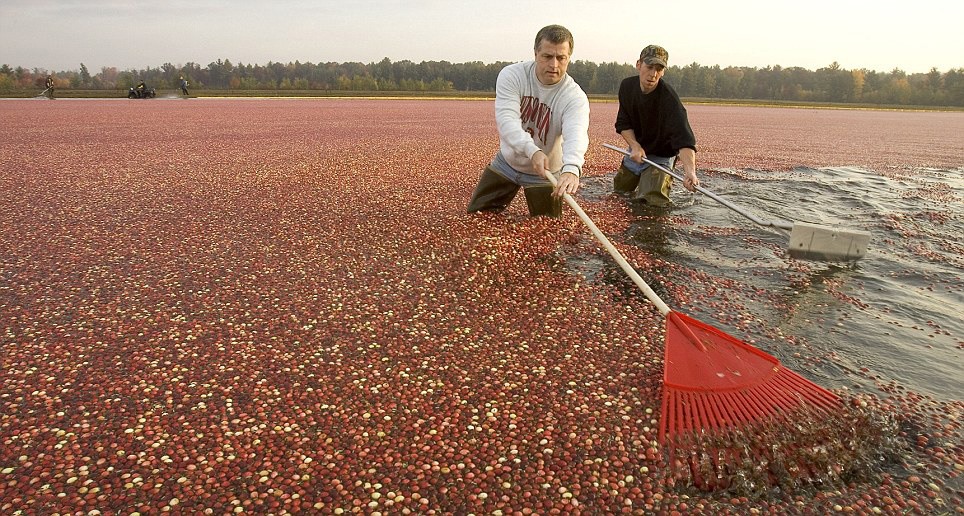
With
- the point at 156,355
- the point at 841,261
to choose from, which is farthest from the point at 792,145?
the point at 156,355

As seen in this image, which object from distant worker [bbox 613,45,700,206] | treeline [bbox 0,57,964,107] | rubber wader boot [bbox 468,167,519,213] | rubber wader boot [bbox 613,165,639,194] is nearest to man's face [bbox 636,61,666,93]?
distant worker [bbox 613,45,700,206]

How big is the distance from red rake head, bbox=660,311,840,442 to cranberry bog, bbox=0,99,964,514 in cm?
18

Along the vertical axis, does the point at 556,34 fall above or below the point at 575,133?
above

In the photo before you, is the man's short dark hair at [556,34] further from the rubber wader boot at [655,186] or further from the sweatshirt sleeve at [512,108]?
the rubber wader boot at [655,186]

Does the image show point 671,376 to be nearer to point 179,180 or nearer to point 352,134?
point 179,180

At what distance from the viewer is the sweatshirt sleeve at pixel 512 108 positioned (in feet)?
16.2

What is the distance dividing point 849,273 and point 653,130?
2.81 metres

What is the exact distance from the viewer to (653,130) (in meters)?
6.66

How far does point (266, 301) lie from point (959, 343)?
15.1 feet

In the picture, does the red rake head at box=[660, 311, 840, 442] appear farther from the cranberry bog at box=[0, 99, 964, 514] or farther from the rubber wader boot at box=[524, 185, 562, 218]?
the rubber wader boot at box=[524, 185, 562, 218]

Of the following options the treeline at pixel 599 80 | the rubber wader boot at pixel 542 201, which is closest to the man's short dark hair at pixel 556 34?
the rubber wader boot at pixel 542 201

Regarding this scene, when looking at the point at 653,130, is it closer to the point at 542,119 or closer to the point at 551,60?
the point at 542,119

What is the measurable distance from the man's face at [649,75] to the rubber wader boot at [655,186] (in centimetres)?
109

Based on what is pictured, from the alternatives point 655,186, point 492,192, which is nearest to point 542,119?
point 492,192
